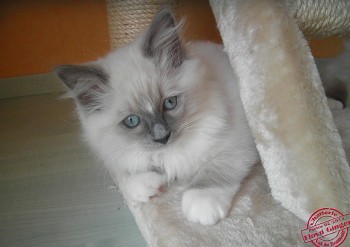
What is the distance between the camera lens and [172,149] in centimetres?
116

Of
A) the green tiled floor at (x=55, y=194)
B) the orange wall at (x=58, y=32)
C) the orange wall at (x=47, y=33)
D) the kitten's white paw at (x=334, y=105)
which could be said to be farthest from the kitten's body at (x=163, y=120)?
the orange wall at (x=47, y=33)

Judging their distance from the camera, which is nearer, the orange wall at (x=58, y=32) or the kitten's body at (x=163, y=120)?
the kitten's body at (x=163, y=120)

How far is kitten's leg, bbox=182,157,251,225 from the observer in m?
1.00

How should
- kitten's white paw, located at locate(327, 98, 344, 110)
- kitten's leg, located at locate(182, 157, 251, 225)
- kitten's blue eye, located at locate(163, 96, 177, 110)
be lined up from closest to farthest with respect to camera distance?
kitten's leg, located at locate(182, 157, 251, 225) → kitten's blue eye, located at locate(163, 96, 177, 110) → kitten's white paw, located at locate(327, 98, 344, 110)

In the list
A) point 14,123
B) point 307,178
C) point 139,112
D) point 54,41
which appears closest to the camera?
Result: point 307,178

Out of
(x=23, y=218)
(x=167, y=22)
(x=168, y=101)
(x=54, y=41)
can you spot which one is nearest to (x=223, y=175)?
(x=168, y=101)

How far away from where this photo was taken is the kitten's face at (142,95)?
3.52 ft

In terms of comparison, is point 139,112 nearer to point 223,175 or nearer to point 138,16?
point 223,175

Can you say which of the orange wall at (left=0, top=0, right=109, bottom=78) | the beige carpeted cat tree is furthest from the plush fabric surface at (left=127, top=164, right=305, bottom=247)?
the orange wall at (left=0, top=0, right=109, bottom=78)

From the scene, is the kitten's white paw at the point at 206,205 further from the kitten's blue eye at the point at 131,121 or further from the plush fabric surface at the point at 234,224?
the kitten's blue eye at the point at 131,121

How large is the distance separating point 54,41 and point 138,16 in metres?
1.08

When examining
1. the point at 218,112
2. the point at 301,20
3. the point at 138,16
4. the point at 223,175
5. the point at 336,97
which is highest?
the point at 301,20

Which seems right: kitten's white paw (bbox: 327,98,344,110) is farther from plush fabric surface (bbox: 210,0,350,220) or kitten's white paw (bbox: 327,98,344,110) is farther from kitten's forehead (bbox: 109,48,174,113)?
kitten's forehead (bbox: 109,48,174,113)
